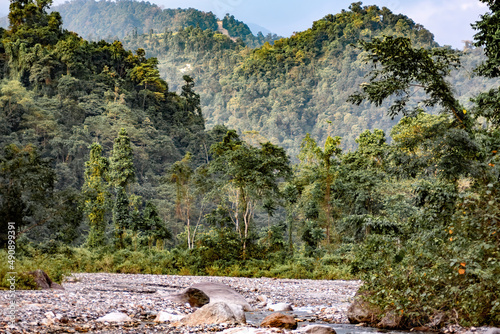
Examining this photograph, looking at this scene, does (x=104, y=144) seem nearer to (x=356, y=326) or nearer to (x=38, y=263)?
(x=38, y=263)

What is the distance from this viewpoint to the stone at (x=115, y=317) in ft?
22.7

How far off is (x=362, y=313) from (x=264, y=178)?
41.2 ft

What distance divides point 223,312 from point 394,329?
269 centimetres

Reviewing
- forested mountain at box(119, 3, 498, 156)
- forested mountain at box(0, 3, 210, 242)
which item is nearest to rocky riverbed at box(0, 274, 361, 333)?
forested mountain at box(0, 3, 210, 242)

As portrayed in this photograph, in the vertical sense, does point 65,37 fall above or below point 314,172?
above

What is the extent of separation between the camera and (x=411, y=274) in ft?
24.0

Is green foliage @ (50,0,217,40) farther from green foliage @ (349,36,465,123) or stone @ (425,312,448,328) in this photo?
stone @ (425,312,448,328)

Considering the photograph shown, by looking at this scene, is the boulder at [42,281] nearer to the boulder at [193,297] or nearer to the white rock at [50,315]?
the boulder at [193,297]

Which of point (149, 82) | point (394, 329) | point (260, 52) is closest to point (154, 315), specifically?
point (394, 329)

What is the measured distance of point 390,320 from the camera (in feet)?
23.7

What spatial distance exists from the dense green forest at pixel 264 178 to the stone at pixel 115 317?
8.48ft

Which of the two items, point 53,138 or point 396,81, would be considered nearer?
point 396,81

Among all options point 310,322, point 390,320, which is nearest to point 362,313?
point 390,320

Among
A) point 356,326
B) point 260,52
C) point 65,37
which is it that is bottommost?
point 356,326
